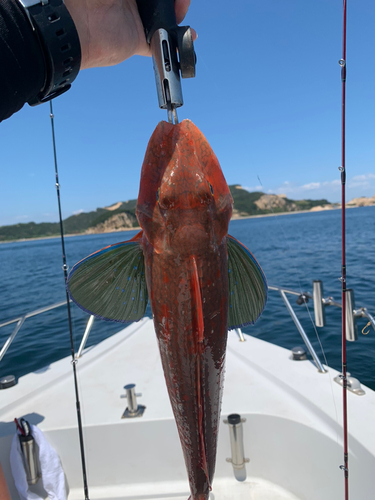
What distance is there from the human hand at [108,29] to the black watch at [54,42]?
375 millimetres

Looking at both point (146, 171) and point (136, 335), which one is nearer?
point (146, 171)

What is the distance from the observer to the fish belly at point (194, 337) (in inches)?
65.7

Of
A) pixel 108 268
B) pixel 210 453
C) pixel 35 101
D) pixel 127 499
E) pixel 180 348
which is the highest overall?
pixel 35 101

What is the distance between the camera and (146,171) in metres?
1.77

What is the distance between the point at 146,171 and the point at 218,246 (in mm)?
543

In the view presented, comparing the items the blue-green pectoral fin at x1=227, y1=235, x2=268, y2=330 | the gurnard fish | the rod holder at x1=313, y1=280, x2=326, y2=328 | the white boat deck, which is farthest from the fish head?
the rod holder at x1=313, y1=280, x2=326, y2=328

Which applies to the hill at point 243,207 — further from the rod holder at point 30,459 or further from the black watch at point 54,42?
the rod holder at point 30,459

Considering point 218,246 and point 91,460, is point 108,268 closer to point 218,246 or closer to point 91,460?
point 218,246

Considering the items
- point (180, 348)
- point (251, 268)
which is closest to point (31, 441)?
point (180, 348)

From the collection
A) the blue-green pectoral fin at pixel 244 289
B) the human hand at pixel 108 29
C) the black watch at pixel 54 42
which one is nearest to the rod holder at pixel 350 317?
the blue-green pectoral fin at pixel 244 289

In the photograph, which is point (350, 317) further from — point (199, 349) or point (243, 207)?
point (199, 349)

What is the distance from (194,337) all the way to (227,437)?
321 cm

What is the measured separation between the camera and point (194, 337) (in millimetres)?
1678

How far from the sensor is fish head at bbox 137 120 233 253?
168 centimetres
